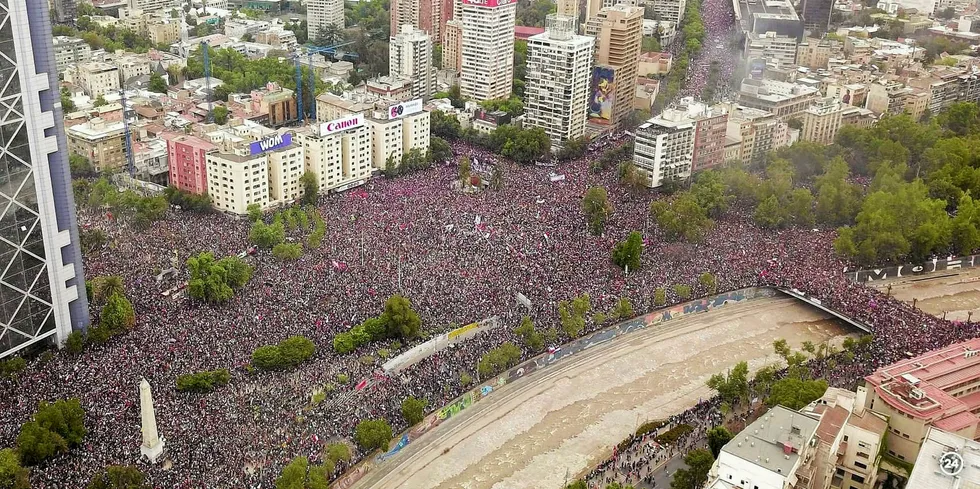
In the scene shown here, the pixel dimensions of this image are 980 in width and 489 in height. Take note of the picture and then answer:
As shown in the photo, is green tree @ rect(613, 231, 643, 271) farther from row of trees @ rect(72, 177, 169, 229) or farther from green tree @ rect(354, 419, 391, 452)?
row of trees @ rect(72, 177, 169, 229)

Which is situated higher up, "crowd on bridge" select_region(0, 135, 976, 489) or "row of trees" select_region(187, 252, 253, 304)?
"row of trees" select_region(187, 252, 253, 304)

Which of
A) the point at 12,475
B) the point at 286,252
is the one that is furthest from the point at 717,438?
the point at 286,252

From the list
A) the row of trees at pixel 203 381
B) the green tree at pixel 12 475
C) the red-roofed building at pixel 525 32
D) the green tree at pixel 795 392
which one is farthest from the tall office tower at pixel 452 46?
the green tree at pixel 12 475

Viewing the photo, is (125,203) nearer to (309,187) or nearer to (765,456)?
(309,187)

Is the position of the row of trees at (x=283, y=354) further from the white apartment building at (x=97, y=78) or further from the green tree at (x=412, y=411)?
the white apartment building at (x=97, y=78)

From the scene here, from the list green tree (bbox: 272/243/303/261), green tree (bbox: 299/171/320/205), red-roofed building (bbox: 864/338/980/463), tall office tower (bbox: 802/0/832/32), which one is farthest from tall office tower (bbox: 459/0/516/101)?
red-roofed building (bbox: 864/338/980/463)

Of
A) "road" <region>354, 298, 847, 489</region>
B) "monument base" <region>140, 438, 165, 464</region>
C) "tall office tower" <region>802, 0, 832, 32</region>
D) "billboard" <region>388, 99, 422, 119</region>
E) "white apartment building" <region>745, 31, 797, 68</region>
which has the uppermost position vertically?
"tall office tower" <region>802, 0, 832, 32</region>
